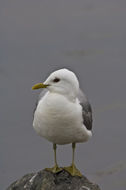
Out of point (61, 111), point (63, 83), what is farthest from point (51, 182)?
point (63, 83)

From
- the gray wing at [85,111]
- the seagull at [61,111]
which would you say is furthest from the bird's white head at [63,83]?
the gray wing at [85,111]

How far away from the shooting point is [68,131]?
7.45 metres

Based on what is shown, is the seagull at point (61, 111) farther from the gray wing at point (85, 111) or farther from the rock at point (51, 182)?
the rock at point (51, 182)

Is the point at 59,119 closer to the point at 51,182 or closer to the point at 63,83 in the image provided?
the point at 63,83

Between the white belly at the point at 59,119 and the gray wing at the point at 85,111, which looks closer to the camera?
the white belly at the point at 59,119

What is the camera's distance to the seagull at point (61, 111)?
7.24 meters

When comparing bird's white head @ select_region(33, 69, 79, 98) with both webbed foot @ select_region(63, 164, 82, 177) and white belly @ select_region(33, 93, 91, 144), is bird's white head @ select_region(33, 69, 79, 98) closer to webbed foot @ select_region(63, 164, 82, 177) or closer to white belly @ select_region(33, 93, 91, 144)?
white belly @ select_region(33, 93, 91, 144)

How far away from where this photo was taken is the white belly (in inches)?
288

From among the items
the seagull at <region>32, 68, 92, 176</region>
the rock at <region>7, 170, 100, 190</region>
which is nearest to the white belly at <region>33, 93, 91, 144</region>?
the seagull at <region>32, 68, 92, 176</region>

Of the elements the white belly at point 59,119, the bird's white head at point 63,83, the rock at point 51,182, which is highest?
the bird's white head at point 63,83

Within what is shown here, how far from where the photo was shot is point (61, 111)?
7.32 meters

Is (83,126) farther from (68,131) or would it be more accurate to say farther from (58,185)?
(58,185)

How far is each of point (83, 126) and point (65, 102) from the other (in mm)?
535

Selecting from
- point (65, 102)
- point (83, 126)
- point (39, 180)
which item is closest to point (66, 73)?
point (65, 102)
